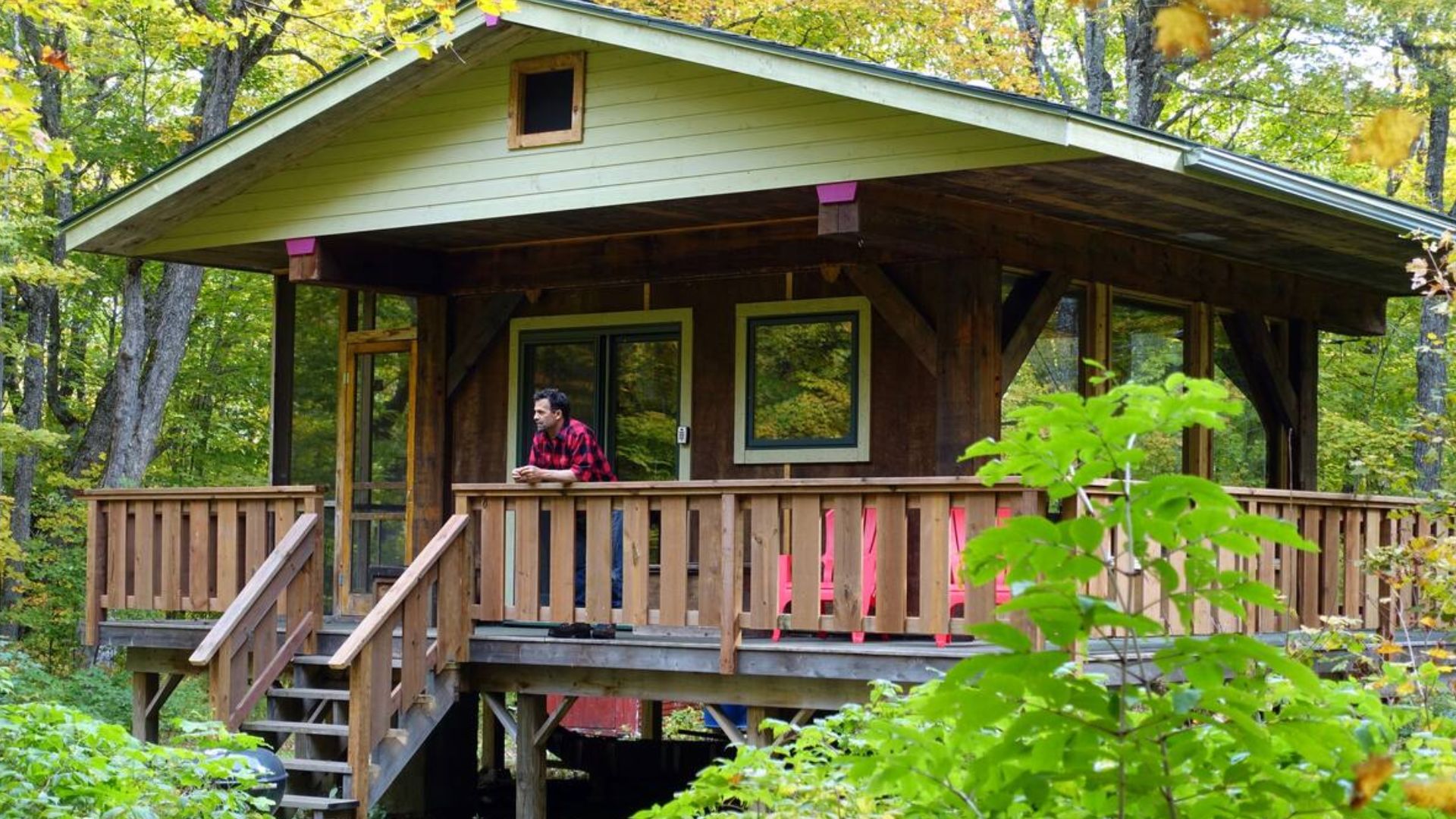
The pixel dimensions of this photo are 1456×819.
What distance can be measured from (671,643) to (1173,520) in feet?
23.1

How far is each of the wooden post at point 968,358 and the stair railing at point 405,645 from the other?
3.01 m

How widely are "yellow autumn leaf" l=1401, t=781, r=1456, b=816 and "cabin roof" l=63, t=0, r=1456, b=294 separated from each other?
20.9 feet

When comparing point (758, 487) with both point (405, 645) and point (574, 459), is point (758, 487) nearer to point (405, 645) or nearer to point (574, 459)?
point (574, 459)

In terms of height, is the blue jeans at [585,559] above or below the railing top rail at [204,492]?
below

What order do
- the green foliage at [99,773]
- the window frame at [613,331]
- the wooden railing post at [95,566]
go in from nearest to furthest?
the green foliage at [99,773] < the wooden railing post at [95,566] < the window frame at [613,331]

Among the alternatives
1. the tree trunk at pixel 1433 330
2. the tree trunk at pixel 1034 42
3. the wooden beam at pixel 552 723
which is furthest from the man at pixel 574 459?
the tree trunk at pixel 1034 42

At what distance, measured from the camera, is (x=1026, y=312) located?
445 inches

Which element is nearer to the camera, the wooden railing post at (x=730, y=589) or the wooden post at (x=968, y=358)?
the wooden railing post at (x=730, y=589)

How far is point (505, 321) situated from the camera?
1326cm

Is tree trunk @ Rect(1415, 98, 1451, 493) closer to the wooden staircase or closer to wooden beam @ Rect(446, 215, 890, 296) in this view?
wooden beam @ Rect(446, 215, 890, 296)

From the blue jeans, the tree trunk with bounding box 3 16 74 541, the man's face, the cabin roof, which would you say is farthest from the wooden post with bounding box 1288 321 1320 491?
the tree trunk with bounding box 3 16 74 541

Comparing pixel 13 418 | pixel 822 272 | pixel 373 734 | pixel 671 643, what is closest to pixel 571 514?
pixel 671 643

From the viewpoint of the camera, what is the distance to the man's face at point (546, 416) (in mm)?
11000

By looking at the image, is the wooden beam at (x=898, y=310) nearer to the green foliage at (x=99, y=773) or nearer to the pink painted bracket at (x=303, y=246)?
the pink painted bracket at (x=303, y=246)
